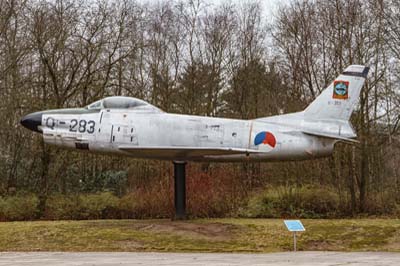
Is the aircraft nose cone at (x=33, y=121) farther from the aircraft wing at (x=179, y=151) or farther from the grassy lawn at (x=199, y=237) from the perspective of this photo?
the grassy lawn at (x=199, y=237)

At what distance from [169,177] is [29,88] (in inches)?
306

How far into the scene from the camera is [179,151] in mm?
18500

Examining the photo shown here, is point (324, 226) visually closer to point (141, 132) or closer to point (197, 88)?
point (141, 132)

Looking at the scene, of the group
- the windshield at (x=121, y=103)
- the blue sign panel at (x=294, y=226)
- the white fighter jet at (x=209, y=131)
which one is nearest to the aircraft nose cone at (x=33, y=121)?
the white fighter jet at (x=209, y=131)

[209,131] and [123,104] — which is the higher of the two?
[123,104]

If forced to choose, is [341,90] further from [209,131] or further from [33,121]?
[33,121]

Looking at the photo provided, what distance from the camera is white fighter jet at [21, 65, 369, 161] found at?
18297 mm

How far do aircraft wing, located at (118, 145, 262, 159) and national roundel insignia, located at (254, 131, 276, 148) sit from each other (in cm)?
29

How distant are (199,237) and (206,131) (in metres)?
2.85

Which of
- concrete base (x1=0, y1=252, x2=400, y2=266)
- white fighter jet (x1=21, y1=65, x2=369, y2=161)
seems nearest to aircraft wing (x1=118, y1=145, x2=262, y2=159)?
white fighter jet (x1=21, y1=65, x2=369, y2=161)

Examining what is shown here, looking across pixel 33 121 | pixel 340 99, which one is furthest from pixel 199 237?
pixel 33 121

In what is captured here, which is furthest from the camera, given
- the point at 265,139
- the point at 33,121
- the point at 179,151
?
the point at 33,121

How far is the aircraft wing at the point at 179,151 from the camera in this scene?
18109 mm

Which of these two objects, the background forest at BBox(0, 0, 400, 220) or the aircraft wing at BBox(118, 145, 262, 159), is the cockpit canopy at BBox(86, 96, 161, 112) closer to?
the aircraft wing at BBox(118, 145, 262, 159)
